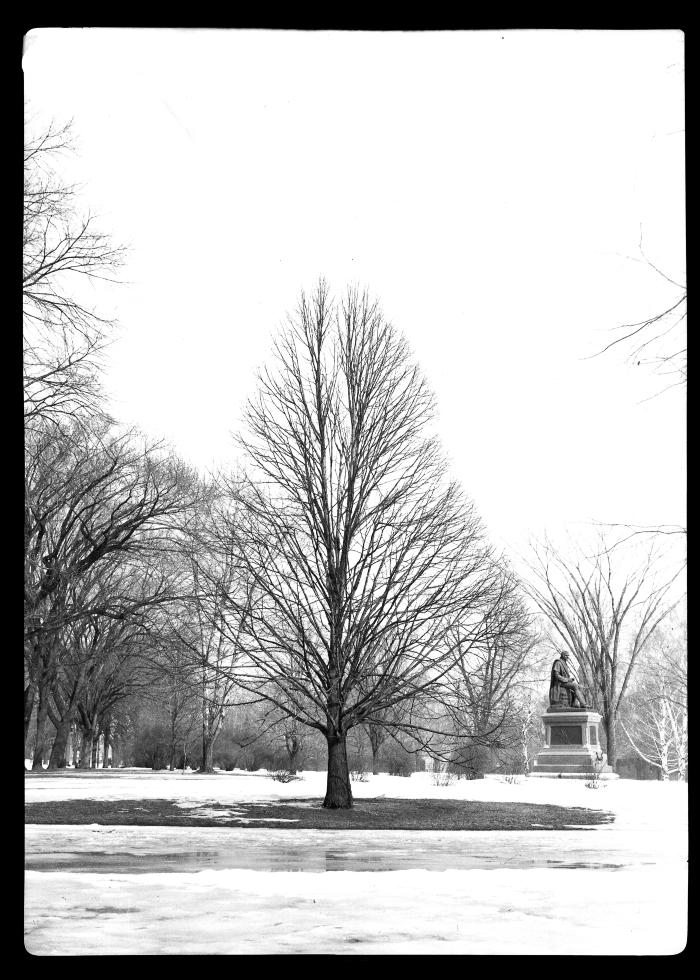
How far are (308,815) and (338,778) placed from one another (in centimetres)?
68

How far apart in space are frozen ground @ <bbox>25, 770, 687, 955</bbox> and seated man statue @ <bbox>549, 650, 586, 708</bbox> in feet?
37.6

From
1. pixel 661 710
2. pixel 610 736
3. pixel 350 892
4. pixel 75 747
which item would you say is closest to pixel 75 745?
pixel 75 747

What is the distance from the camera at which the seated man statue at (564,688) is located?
21.2 metres

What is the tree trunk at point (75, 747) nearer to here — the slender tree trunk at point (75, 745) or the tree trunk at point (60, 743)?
the slender tree trunk at point (75, 745)

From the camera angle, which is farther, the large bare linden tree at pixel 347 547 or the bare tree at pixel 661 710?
the bare tree at pixel 661 710

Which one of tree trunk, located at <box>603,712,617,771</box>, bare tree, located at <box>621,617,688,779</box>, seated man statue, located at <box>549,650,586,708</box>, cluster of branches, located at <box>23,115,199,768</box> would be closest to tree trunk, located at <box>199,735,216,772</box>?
cluster of branches, located at <box>23,115,199,768</box>

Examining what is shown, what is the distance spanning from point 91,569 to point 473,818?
5.23 metres

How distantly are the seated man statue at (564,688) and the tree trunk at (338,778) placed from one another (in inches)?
412

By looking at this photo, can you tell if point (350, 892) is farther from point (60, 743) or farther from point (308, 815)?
point (60, 743)

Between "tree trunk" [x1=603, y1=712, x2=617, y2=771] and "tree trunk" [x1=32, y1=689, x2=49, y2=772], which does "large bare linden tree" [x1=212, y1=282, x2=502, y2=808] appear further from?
"tree trunk" [x1=603, y1=712, x2=617, y2=771]

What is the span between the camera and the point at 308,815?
1111 cm

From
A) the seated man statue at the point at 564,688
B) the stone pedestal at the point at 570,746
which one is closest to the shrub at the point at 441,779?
the stone pedestal at the point at 570,746
